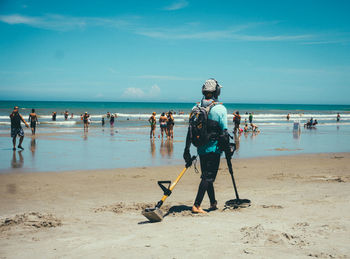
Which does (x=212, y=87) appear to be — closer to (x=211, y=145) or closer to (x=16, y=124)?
(x=211, y=145)

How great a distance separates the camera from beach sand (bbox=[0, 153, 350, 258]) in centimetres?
409

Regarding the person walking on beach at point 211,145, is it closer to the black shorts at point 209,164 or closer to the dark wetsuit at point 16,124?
the black shorts at point 209,164

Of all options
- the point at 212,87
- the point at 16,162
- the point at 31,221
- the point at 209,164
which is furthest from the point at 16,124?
the point at 209,164

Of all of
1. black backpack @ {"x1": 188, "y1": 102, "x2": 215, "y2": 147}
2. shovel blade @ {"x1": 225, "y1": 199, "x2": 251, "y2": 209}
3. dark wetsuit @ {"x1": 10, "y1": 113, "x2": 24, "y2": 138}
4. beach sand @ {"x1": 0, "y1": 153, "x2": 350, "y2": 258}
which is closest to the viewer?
beach sand @ {"x1": 0, "y1": 153, "x2": 350, "y2": 258}

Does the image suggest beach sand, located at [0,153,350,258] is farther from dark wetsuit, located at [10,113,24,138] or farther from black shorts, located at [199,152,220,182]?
dark wetsuit, located at [10,113,24,138]

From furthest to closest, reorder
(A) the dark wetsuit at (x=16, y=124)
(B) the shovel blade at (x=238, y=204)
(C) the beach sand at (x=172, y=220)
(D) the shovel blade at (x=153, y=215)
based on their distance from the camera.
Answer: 1. (A) the dark wetsuit at (x=16, y=124)
2. (B) the shovel blade at (x=238, y=204)
3. (D) the shovel blade at (x=153, y=215)
4. (C) the beach sand at (x=172, y=220)

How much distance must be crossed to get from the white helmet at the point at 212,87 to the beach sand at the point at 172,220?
1.96m

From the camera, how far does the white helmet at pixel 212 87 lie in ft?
19.1

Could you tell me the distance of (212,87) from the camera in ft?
19.1

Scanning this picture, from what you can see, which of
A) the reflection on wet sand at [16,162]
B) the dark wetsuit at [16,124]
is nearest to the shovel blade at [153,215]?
the reflection on wet sand at [16,162]

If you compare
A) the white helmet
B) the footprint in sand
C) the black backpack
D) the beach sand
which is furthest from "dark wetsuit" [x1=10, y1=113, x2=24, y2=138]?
the black backpack

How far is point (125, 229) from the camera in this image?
4.96 m

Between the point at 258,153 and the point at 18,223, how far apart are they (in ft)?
39.5

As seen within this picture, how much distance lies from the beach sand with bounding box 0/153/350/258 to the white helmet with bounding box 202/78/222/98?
1.96m
